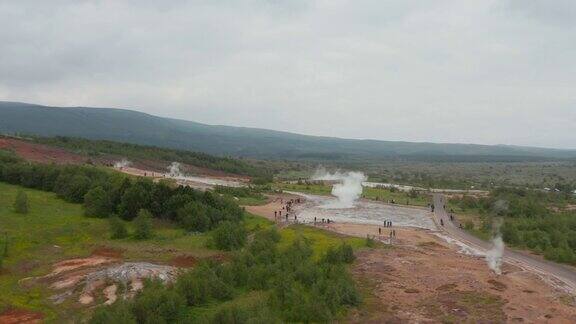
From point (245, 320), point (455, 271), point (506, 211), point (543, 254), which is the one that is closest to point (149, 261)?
point (245, 320)

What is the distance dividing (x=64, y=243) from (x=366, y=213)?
1461 inches

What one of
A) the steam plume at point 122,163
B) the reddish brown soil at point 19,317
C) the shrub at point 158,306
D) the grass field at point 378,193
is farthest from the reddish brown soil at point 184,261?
the steam plume at point 122,163

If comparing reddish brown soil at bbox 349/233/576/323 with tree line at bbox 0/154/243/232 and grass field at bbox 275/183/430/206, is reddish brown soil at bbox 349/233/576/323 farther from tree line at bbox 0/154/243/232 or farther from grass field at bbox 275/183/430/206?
grass field at bbox 275/183/430/206

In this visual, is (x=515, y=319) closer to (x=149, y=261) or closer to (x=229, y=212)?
(x=149, y=261)

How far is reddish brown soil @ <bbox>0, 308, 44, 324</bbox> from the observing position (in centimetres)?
2884

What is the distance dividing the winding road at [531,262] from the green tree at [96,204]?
1351 inches

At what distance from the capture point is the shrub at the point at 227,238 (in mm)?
44016

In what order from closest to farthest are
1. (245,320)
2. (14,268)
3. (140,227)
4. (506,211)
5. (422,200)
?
(245,320) < (14,268) < (140,227) < (506,211) < (422,200)

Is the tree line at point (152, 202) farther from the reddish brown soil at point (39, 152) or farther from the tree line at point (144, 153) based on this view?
the tree line at point (144, 153)

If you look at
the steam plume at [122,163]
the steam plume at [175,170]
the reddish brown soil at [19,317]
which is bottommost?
the reddish brown soil at [19,317]

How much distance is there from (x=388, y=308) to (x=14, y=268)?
969 inches

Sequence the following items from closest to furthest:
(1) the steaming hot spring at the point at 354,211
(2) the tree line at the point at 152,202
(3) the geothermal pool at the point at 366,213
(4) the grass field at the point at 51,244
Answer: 1. (4) the grass field at the point at 51,244
2. (2) the tree line at the point at 152,202
3. (3) the geothermal pool at the point at 366,213
4. (1) the steaming hot spring at the point at 354,211

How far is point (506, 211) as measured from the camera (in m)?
71.1

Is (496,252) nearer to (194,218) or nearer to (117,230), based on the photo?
(194,218)
